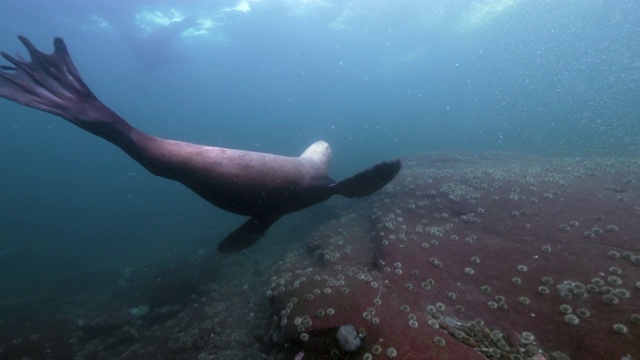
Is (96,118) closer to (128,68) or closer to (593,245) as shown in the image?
(593,245)

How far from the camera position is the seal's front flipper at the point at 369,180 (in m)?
5.67

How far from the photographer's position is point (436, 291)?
19.2ft

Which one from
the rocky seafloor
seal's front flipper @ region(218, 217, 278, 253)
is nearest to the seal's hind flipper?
seal's front flipper @ region(218, 217, 278, 253)

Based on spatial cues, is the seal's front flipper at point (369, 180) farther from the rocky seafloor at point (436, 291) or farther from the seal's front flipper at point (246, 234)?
the rocky seafloor at point (436, 291)

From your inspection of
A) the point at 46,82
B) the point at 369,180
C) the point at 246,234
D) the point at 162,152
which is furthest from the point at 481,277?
the point at 46,82

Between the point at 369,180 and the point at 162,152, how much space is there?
350cm

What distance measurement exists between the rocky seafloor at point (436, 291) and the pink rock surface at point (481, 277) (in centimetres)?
2

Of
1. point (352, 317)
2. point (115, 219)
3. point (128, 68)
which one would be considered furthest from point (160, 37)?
point (352, 317)

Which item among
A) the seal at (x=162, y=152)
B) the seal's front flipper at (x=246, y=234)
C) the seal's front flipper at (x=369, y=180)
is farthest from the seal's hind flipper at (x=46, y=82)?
the seal's front flipper at (x=369, y=180)

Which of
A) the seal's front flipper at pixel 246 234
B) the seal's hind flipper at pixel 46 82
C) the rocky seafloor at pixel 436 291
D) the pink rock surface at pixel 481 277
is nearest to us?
the seal's hind flipper at pixel 46 82

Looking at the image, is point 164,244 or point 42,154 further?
point 42,154

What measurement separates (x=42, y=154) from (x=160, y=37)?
456ft

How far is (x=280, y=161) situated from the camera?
5086 millimetres

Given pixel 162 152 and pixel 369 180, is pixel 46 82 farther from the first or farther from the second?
pixel 369 180
